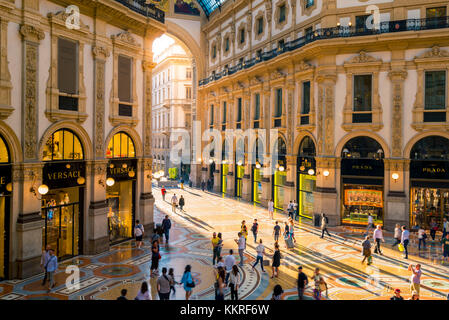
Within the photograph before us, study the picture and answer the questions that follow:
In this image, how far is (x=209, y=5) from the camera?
1737 inches

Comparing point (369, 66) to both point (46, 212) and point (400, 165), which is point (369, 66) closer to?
point (400, 165)

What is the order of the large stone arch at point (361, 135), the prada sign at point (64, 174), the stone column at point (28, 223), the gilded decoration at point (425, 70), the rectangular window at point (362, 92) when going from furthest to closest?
the rectangular window at point (362, 92)
the large stone arch at point (361, 135)
the gilded decoration at point (425, 70)
the prada sign at point (64, 174)
the stone column at point (28, 223)

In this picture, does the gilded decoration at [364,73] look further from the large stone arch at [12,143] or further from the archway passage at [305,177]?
the large stone arch at [12,143]

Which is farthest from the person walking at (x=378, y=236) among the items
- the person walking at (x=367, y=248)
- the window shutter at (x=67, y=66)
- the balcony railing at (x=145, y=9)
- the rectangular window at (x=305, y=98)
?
the balcony railing at (x=145, y=9)

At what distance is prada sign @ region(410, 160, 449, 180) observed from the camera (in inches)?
866

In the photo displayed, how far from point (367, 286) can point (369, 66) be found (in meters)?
15.7

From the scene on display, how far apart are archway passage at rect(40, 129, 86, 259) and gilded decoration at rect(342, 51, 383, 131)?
17.3 m

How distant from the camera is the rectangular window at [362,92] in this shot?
2402 centimetres

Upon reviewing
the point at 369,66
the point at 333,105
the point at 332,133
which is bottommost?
the point at 332,133

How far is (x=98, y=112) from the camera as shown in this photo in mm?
17375

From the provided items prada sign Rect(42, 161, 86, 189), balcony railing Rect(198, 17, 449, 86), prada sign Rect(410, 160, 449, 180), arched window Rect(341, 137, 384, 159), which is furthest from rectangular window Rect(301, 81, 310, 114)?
prada sign Rect(42, 161, 86, 189)

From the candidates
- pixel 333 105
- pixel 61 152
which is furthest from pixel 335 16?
pixel 61 152

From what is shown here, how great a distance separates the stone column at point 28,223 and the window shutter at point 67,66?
12.7 feet

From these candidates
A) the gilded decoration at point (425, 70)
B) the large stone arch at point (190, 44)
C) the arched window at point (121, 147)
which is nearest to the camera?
the arched window at point (121, 147)
